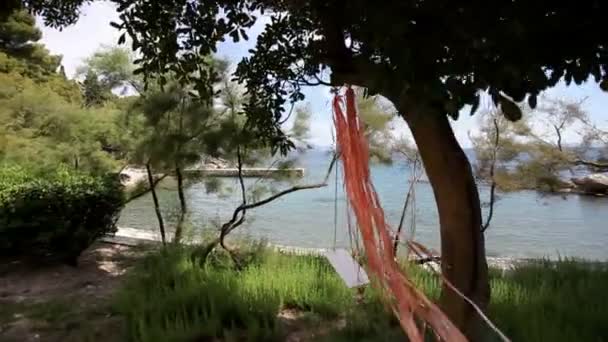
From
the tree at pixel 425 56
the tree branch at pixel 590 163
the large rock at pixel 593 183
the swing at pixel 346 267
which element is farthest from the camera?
the large rock at pixel 593 183

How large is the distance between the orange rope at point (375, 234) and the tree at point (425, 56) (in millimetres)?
134

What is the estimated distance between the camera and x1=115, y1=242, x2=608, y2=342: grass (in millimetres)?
2381

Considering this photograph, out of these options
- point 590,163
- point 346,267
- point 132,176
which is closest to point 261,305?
point 346,267

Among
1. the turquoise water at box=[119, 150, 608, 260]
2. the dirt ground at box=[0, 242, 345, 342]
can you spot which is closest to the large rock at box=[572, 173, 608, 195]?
the turquoise water at box=[119, 150, 608, 260]

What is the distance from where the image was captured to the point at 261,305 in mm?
2764

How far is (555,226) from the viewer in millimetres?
8992

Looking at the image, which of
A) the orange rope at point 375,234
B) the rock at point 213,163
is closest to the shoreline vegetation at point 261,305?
the orange rope at point 375,234

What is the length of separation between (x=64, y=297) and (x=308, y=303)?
1.80m

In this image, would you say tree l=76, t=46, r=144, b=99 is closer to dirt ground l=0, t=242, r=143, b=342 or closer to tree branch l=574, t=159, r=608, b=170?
dirt ground l=0, t=242, r=143, b=342

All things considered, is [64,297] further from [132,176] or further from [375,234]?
[375,234]

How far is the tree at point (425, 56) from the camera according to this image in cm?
101

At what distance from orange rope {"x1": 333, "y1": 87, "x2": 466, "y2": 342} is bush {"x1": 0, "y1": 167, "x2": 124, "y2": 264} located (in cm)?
381

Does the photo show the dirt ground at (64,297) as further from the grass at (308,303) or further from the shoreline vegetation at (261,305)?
the grass at (308,303)

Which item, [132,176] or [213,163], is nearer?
[213,163]
